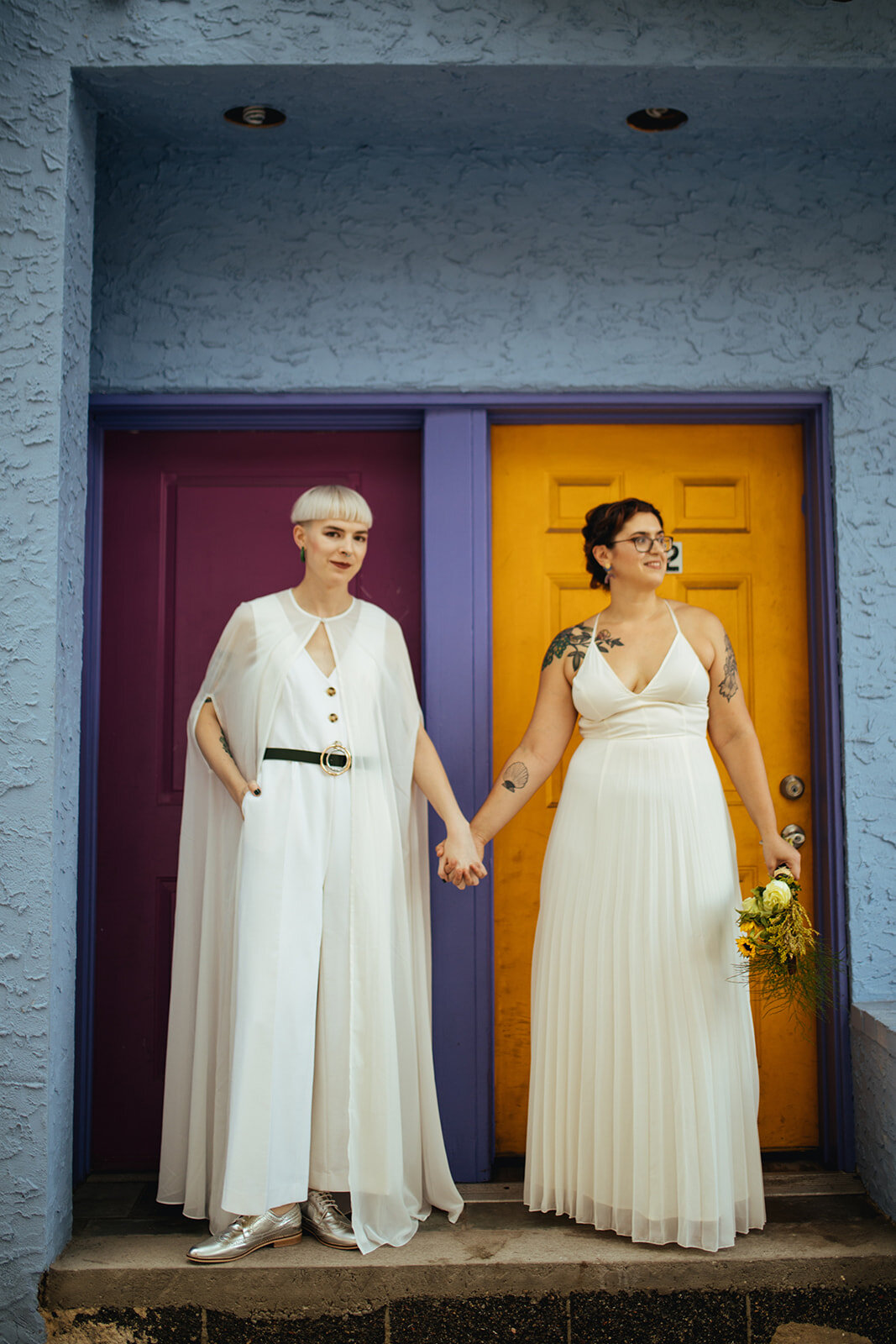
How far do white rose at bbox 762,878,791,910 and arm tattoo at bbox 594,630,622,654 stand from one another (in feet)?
2.61

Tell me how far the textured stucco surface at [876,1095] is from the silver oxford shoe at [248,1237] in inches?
69.5

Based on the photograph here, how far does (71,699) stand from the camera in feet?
10.1

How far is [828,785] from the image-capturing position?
3.50 metres

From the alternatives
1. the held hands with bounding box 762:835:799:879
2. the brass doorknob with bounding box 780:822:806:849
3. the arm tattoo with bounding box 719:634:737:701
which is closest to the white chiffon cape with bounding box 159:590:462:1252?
the arm tattoo with bounding box 719:634:737:701

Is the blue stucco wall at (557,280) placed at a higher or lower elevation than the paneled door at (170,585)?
higher

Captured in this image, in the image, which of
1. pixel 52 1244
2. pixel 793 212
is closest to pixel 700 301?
pixel 793 212

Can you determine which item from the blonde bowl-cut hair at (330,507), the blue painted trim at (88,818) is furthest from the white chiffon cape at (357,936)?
the blue painted trim at (88,818)

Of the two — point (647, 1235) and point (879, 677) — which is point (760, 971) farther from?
point (879, 677)

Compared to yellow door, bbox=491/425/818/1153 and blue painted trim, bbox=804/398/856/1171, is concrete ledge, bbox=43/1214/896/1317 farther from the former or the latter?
yellow door, bbox=491/425/818/1153

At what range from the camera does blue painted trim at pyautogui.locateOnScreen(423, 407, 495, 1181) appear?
135 inches

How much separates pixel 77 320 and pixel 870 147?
269 cm

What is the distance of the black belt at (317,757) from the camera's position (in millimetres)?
2928

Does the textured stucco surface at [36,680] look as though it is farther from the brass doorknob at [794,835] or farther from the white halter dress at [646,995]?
the brass doorknob at [794,835]

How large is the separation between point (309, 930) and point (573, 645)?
1.12 meters
